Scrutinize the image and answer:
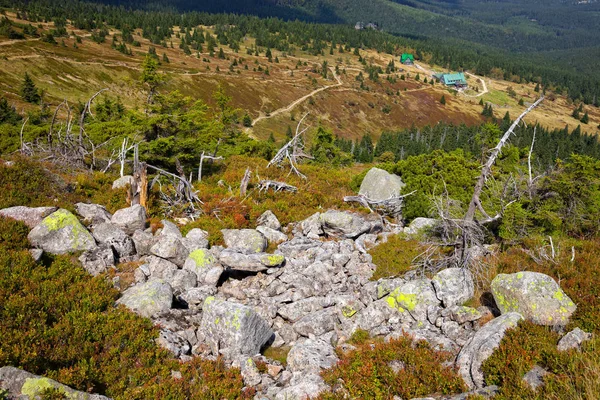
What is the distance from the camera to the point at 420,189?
17.8 m

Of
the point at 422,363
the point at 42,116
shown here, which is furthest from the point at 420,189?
the point at 42,116

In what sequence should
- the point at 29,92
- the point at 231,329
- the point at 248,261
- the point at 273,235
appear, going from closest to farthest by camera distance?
1. the point at 231,329
2. the point at 248,261
3. the point at 273,235
4. the point at 29,92

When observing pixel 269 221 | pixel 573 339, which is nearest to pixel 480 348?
pixel 573 339

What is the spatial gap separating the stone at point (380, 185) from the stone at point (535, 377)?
13105 millimetres

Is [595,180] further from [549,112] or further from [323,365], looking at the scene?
[549,112]

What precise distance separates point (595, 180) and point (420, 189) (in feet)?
22.5

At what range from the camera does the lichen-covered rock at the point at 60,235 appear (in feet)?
35.2

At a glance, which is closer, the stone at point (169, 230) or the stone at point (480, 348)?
the stone at point (480, 348)

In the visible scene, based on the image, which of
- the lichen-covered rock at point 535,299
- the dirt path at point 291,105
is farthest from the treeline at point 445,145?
the lichen-covered rock at point 535,299

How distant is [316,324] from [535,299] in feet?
16.8

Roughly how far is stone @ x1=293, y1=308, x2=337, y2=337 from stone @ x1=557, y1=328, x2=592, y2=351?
4932 mm

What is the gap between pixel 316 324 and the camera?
9.30 m

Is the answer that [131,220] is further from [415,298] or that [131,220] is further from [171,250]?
[415,298]

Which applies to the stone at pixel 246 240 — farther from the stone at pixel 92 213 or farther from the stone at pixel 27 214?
the stone at pixel 27 214
